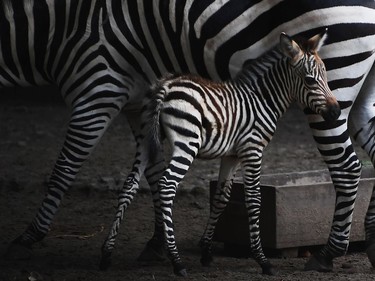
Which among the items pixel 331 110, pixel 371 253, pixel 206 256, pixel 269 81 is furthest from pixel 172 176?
pixel 371 253

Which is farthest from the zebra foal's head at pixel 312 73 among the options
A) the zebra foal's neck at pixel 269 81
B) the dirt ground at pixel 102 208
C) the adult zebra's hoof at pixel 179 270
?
the adult zebra's hoof at pixel 179 270

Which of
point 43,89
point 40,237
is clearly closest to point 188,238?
point 40,237

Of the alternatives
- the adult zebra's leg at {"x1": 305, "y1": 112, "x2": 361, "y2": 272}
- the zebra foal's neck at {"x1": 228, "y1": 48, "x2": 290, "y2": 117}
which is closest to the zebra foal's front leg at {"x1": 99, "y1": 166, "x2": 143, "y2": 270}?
the zebra foal's neck at {"x1": 228, "y1": 48, "x2": 290, "y2": 117}

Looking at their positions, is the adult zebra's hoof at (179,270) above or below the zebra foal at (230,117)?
below

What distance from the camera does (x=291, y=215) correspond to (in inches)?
270

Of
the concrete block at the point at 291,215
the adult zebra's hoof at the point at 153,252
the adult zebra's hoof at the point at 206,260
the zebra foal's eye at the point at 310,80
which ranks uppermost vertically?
the zebra foal's eye at the point at 310,80

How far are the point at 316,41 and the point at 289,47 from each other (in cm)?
17

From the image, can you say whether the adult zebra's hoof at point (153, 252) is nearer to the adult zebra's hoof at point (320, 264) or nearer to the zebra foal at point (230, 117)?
the zebra foal at point (230, 117)

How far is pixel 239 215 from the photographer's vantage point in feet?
23.0

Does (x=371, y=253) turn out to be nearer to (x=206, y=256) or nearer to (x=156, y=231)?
(x=206, y=256)

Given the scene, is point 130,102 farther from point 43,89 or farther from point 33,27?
point 43,89

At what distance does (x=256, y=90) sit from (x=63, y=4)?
1770 millimetres

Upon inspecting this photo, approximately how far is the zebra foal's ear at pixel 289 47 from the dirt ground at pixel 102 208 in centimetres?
141

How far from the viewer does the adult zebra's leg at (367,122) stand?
6.84 m
